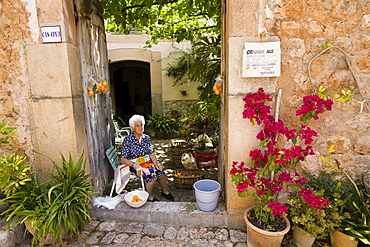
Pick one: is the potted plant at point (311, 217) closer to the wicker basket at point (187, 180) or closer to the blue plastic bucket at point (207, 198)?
the blue plastic bucket at point (207, 198)

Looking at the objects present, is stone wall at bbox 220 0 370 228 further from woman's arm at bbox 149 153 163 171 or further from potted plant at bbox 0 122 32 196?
potted plant at bbox 0 122 32 196

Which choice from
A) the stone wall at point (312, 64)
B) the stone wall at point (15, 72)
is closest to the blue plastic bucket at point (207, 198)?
the stone wall at point (312, 64)

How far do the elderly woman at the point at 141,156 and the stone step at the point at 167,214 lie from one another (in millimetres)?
401

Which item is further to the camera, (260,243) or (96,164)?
(96,164)

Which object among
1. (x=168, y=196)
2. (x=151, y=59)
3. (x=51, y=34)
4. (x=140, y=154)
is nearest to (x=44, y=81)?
(x=51, y=34)

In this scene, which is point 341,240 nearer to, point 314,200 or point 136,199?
point 314,200

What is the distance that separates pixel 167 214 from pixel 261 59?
82.9 inches

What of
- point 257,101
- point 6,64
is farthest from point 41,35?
point 257,101

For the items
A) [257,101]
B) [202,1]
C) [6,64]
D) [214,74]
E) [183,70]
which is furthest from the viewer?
[183,70]

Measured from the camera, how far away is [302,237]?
2271 millimetres

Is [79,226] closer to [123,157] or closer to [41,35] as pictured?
[123,157]

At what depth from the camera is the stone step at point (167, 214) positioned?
271 centimetres

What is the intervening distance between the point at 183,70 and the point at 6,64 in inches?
249

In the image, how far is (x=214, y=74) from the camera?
4.63 m
